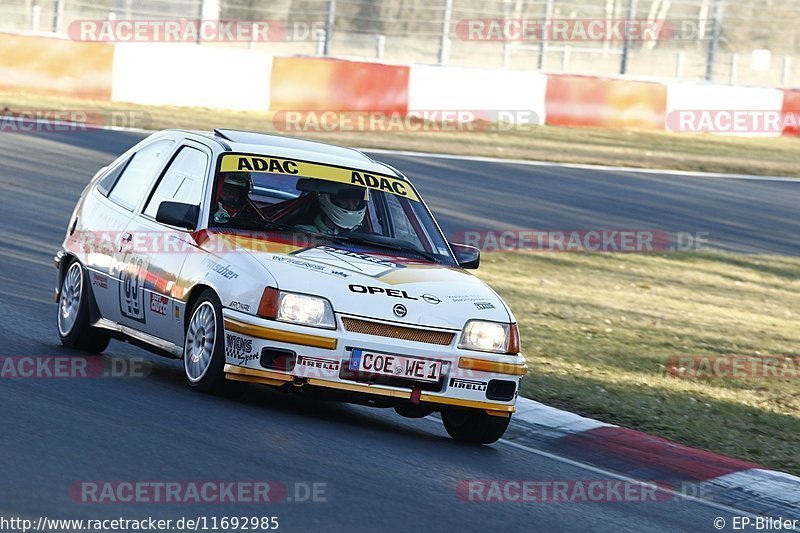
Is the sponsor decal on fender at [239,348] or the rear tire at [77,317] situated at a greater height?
the sponsor decal on fender at [239,348]

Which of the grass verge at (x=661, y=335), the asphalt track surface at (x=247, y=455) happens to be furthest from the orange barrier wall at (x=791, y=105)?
the asphalt track surface at (x=247, y=455)

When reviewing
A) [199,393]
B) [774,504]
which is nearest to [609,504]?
[774,504]

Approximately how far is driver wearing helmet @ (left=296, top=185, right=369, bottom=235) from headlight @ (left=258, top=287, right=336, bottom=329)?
104 centimetres

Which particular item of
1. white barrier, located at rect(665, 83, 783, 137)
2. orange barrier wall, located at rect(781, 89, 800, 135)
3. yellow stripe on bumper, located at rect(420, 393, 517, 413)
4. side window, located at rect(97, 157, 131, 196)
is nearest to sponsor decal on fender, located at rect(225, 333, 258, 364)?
yellow stripe on bumper, located at rect(420, 393, 517, 413)

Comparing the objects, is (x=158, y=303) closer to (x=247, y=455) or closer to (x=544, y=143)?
(x=247, y=455)

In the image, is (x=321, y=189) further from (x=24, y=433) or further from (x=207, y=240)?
(x=24, y=433)

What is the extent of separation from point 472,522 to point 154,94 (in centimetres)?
1997

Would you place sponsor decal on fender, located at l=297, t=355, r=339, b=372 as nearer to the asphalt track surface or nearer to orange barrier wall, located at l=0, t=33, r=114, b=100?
the asphalt track surface

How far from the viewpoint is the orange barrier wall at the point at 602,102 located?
90.4 ft

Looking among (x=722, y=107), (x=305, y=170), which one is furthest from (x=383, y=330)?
(x=722, y=107)

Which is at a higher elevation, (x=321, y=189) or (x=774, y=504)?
(x=321, y=189)

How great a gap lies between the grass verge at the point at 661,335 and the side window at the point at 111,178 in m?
3.08

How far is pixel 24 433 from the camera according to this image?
6695 millimetres

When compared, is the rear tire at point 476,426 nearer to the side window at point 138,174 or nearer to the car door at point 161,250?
the car door at point 161,250
